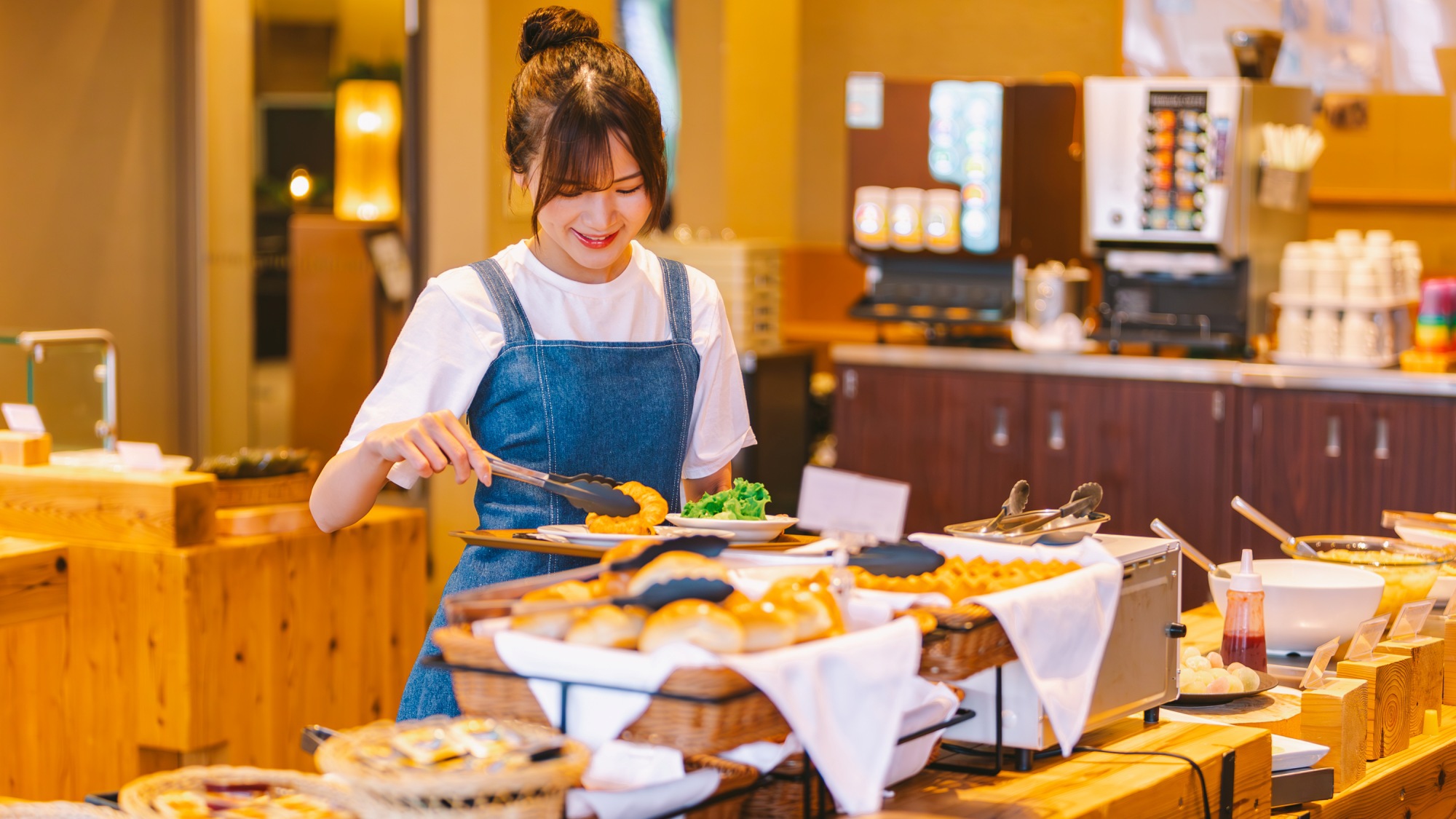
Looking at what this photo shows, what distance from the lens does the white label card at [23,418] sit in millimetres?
3596

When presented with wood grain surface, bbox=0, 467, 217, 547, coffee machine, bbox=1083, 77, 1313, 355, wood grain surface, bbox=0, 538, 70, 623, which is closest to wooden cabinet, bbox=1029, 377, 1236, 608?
coffee machine, bbox=1083, 77, 1313, 355

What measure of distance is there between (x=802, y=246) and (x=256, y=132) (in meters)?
3.66

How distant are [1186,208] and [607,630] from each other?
13.0ft

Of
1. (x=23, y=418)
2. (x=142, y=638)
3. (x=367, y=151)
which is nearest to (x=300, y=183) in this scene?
(x=367, y=151)

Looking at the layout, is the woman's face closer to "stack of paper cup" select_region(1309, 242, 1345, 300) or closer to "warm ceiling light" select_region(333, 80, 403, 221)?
"stack of paper cup" select_region(1309, 242, 1345, 300)

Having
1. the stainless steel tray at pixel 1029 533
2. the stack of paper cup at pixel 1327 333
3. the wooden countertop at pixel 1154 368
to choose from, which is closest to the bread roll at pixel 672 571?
the stainless steel tray at pixel 1029 533

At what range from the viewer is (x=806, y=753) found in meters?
1.33

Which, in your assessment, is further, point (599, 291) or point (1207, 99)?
point (1207, 99)

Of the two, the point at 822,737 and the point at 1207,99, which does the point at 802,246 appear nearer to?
the point at 1207,99

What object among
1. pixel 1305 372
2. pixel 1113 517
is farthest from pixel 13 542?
pixel 1305 372

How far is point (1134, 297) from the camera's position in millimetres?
5055

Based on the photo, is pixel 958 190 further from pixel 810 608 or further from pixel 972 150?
pixel 810 608

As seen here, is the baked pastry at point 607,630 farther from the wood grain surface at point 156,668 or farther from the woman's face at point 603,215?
the wood grain surface at point 156,668

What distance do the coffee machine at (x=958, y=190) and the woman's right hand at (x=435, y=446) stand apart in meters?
3.76
